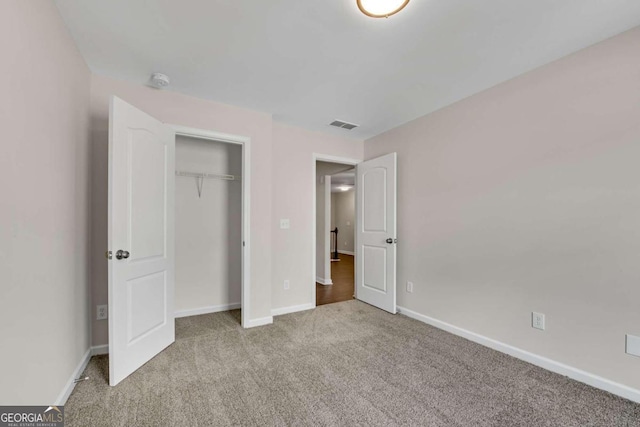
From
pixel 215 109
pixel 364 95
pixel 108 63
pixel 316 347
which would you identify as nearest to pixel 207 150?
pixel 215 109

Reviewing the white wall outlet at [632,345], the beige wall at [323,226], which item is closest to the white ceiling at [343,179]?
the beige wall at [323,226]

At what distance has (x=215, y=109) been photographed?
113 inches

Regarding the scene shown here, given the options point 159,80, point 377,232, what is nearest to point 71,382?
point 159,80

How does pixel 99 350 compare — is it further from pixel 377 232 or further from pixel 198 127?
pixel 377 232

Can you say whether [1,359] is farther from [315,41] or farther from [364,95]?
[364,95]

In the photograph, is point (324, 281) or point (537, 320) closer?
point (537, 320)

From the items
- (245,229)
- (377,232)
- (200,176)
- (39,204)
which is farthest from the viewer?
(377,232)

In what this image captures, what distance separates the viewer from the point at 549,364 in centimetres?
214

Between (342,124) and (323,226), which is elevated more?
(342,124)

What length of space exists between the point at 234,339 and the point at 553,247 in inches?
113

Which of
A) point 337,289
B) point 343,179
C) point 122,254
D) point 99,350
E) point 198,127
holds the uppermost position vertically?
point 343,179

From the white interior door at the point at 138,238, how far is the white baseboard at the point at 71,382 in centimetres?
22

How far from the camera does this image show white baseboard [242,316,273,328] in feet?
9.76

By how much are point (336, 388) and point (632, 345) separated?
1.95 m
